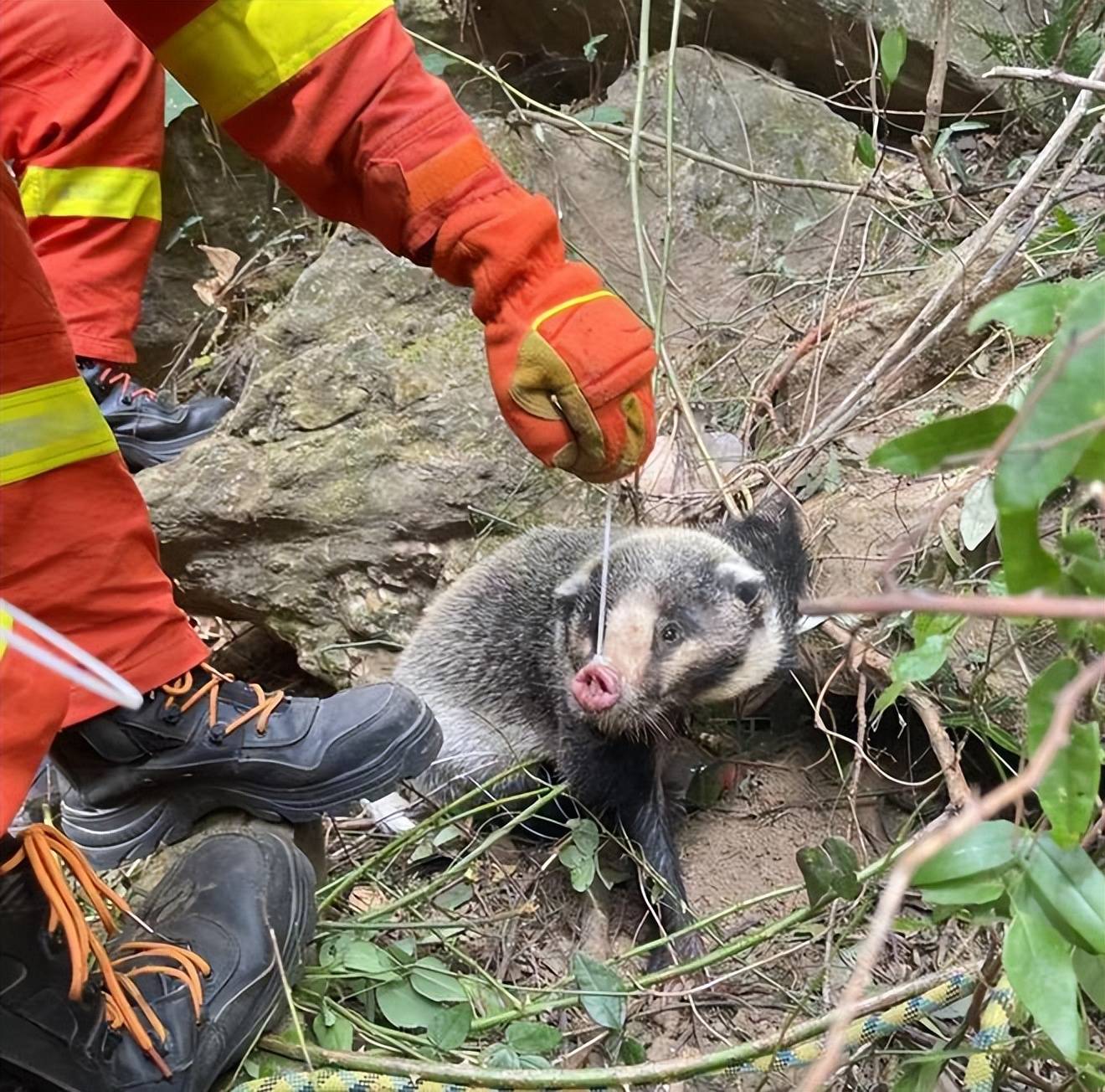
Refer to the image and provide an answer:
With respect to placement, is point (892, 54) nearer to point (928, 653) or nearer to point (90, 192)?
point (928, 653)

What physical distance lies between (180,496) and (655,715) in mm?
1783

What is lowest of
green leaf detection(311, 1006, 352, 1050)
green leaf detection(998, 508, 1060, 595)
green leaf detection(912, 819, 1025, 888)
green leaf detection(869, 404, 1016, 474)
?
green leaf detection(311, 1006, 352, 1050)

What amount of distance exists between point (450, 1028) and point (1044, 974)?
4.55ft

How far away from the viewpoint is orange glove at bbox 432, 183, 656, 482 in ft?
6.03

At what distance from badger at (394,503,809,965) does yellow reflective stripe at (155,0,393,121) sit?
160 centimetres

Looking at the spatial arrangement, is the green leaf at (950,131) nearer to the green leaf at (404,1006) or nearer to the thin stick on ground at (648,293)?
the thin stick on ground at (648,293)

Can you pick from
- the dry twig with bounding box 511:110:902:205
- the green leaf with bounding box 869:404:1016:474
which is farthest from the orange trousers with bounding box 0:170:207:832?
the dry twig with bounding box 511:110:902:205

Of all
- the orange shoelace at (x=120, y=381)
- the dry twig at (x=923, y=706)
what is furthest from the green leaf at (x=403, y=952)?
the orange shoelace at (x=120, y=381)

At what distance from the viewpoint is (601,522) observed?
11.3 feet

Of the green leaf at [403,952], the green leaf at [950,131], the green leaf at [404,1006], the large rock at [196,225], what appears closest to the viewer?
the green leaf at [404,1006]

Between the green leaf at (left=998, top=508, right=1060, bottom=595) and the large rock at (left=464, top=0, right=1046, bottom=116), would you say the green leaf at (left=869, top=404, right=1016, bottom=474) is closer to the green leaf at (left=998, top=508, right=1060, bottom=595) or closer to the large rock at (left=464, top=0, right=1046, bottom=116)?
the green leaf at (left=998, top=508, right=1060, bottom=595)

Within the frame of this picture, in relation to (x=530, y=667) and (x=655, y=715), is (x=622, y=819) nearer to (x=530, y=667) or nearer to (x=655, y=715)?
(x=655, y=715)

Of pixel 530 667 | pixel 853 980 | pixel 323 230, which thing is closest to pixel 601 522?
pixel 530 667

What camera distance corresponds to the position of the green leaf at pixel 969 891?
1.08 meters
